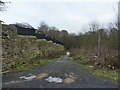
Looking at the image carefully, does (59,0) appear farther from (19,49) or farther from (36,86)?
(36,86)

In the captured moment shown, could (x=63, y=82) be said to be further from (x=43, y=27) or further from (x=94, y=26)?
(x=43, y=27)

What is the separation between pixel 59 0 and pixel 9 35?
3.62m

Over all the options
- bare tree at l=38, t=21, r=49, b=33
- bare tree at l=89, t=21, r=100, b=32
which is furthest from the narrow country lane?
bare tree at l=38, t=21, r=49, b=33

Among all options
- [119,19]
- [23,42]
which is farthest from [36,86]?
[119,19]

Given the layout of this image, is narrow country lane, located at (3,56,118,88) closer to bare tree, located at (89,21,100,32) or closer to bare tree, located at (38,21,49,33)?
bare tree, located at (89,21,100,32)

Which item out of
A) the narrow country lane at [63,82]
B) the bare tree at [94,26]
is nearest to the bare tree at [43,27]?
the bare tree at [94,26]

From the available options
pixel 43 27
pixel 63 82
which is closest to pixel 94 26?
pixel 43 27

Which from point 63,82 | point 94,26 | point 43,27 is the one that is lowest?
point 63,82

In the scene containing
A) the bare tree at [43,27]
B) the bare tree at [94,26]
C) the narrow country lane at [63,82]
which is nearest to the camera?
the narrow country lane at [63,82]

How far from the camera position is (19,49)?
667cm

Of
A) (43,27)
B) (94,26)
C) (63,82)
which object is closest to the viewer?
(63,82)

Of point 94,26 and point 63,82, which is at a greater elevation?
point 94,26

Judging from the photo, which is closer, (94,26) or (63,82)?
(63,82)

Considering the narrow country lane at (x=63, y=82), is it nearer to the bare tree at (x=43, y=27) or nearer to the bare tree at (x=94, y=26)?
the bare tree at (x=94, y=26)
